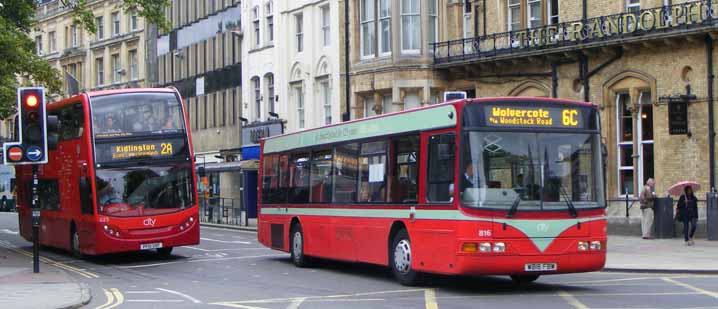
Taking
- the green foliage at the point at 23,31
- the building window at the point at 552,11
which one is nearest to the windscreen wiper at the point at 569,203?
the green foliage at the point at 23,31

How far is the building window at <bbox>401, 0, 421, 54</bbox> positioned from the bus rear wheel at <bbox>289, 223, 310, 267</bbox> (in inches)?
645

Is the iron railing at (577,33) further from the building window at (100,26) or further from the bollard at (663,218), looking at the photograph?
the building window at (100,26)

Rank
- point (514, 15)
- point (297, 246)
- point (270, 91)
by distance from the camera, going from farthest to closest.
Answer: point (270, 91)
point (514, 15)
point (297, 246)

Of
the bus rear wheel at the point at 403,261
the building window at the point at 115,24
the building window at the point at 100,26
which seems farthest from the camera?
the building window at the point at 100,26

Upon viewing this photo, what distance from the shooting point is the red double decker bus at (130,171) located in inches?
961

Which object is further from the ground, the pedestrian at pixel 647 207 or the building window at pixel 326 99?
the building window at pixel 326 99

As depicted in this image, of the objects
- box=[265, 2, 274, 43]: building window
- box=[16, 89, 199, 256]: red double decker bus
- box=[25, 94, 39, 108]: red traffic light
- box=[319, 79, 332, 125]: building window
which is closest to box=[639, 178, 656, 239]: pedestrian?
box=[16, 89, 199, 256]: red double decker bus

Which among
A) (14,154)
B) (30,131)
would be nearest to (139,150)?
(30,131)

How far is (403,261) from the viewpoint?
17719mm

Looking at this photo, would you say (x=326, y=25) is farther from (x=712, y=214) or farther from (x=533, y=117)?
(x=533, y=117)

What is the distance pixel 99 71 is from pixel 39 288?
51.7m

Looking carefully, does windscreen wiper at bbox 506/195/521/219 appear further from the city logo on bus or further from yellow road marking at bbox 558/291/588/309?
the city logo on bus

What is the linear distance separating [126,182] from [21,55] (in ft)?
25.7

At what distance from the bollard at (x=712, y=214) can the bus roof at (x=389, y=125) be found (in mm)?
11099
